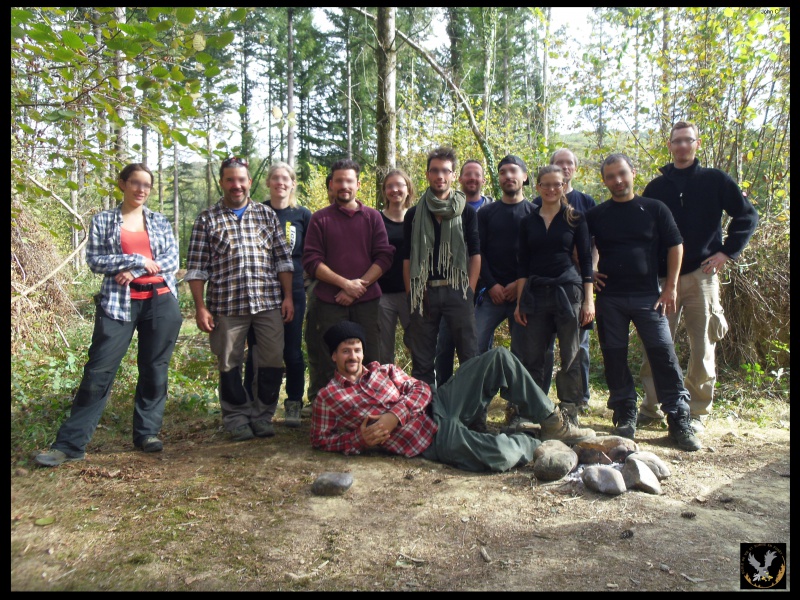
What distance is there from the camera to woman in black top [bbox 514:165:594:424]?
4523mm

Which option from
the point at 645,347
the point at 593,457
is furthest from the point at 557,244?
the point at 593,457

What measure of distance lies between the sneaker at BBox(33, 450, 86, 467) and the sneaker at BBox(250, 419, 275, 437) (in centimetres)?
123

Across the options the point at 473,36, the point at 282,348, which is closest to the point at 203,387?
the point at 282,348

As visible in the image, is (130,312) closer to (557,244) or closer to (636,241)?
(557,244)

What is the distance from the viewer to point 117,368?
13.8 ft

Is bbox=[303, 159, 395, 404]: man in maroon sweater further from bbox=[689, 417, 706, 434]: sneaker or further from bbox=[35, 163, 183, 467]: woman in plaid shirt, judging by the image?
Result: bbox=[689, 417, 706, 434]: sneaker

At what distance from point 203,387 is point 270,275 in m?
2.25

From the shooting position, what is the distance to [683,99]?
6902 mm

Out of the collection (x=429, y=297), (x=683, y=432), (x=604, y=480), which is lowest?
(x=604, y=480)

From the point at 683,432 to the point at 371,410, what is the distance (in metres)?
2.34

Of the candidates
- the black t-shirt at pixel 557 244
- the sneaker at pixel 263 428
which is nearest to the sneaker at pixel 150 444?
the sneaker at pixel 263 428
